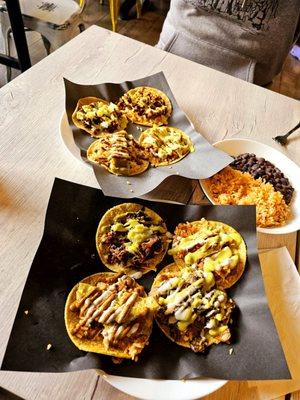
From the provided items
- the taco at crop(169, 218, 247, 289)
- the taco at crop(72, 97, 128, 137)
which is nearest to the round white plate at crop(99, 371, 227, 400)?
the taco at crop(169, 218, 247, 289)

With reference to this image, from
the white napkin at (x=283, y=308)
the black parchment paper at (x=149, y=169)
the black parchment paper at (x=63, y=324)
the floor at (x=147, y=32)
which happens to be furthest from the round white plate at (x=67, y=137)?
the floor at (x=147, y=32)

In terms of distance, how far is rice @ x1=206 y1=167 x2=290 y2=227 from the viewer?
1.13 metres

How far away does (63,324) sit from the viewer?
88 centimetres

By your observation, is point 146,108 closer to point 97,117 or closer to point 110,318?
point 97,117

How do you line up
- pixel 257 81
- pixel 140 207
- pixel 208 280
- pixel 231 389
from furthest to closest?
pixel 257 81
pixel 140 207
pixel 208 280
pixel 231 389

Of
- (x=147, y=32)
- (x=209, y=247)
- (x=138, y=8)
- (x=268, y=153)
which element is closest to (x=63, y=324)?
(x=209, y=247)

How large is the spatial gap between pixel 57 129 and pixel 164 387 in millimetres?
933

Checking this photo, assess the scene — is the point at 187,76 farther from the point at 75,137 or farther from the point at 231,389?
the point at 231,389

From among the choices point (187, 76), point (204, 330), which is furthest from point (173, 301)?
point (187, 76)

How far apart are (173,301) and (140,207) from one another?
0.31 m

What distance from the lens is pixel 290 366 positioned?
0.90 metres

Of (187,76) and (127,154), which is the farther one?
(187,76)

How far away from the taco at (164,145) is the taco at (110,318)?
50cm

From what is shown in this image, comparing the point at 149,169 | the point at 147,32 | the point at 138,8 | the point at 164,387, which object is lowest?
the point at 147,32
